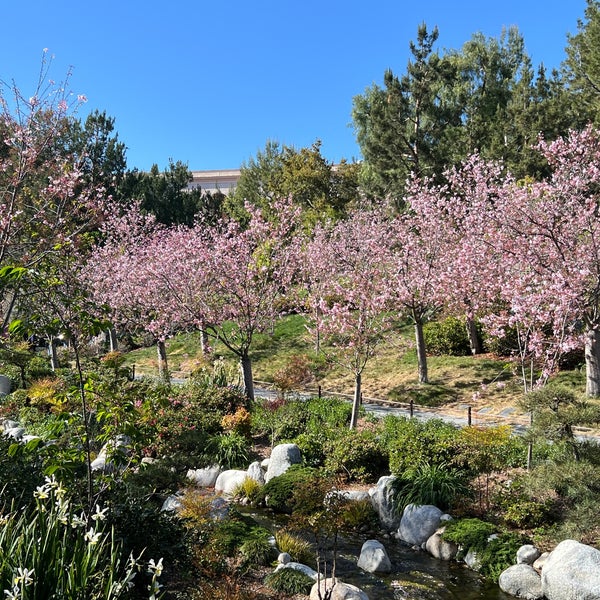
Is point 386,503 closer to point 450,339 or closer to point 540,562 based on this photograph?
point 540,562

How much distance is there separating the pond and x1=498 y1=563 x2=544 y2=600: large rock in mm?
116

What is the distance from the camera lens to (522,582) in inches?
294

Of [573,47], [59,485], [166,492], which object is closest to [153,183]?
[573,47]

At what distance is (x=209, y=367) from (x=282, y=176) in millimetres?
21251

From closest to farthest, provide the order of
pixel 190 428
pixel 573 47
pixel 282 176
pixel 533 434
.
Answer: pixel 533 434 < pixel 190 428 < pixel 573 47 < pixel 282 176

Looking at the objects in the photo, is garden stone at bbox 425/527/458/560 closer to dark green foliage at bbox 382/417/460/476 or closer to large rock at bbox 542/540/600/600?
dark green foliage at bbox 382/417/460/476

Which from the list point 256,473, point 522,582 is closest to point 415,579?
point 522,582

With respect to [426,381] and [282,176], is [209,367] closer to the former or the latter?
[426,381]

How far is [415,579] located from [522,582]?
1418 mm

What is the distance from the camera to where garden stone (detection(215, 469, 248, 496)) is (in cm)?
1121

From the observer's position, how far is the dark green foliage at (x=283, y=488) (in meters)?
10.1

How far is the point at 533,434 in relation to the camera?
29.0 ft

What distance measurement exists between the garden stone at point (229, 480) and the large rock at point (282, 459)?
0.52 meters

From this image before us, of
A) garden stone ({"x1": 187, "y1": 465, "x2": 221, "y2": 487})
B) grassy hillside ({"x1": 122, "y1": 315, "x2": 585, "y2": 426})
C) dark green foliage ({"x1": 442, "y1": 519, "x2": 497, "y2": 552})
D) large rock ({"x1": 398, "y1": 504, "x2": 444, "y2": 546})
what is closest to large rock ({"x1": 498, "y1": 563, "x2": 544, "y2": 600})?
dark green foliage ({"x1": 442, "y1": 519, "x2": 497, "y2": 552})
